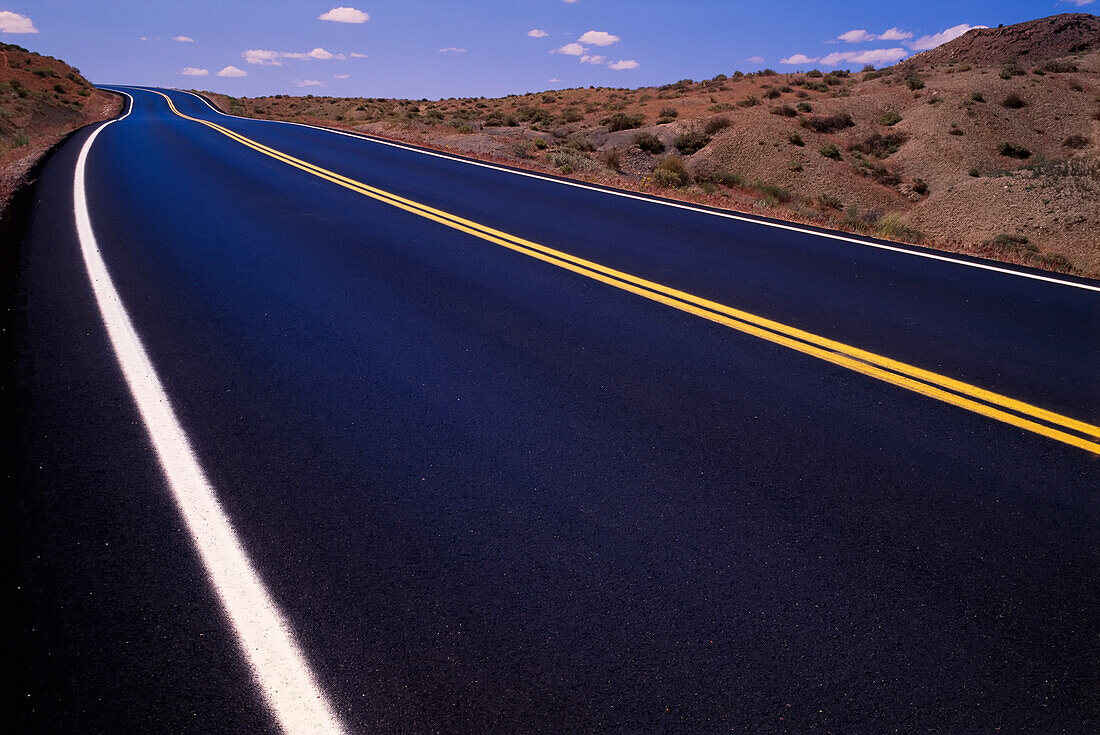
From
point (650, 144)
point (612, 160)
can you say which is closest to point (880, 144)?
point (650, 144)

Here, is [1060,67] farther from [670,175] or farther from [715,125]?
[670,175]

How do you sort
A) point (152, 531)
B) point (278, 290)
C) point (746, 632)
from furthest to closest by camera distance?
1. point (278, 290)
2. point (152, 531)
3. point (746, 632)

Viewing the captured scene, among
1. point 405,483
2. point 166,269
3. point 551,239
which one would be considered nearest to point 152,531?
point 405,483

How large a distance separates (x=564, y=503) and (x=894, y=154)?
2981 centimetres

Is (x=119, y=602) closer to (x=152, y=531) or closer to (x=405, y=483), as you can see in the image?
(x=152, y=531)

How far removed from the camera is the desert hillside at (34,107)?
18.2 metres

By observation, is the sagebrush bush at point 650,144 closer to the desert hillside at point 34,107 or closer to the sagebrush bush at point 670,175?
the sagebrush bush at point 670,175

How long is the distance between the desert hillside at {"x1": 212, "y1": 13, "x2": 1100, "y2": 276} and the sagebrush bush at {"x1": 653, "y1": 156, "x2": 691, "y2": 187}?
0.21 ft

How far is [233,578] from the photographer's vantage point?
2791 millimetres

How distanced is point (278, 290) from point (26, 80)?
58.1 meters

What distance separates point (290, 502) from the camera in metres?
3.30

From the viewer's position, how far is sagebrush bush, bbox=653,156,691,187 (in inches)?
754

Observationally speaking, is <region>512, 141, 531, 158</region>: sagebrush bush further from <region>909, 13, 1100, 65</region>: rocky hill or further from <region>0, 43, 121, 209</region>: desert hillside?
<region>909, 13, 1100, 65</region>: rocky hill

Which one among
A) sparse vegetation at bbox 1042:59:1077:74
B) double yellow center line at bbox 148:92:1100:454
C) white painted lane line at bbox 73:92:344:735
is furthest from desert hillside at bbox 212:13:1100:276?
white painted lane line at bbox 73:92:344:735
